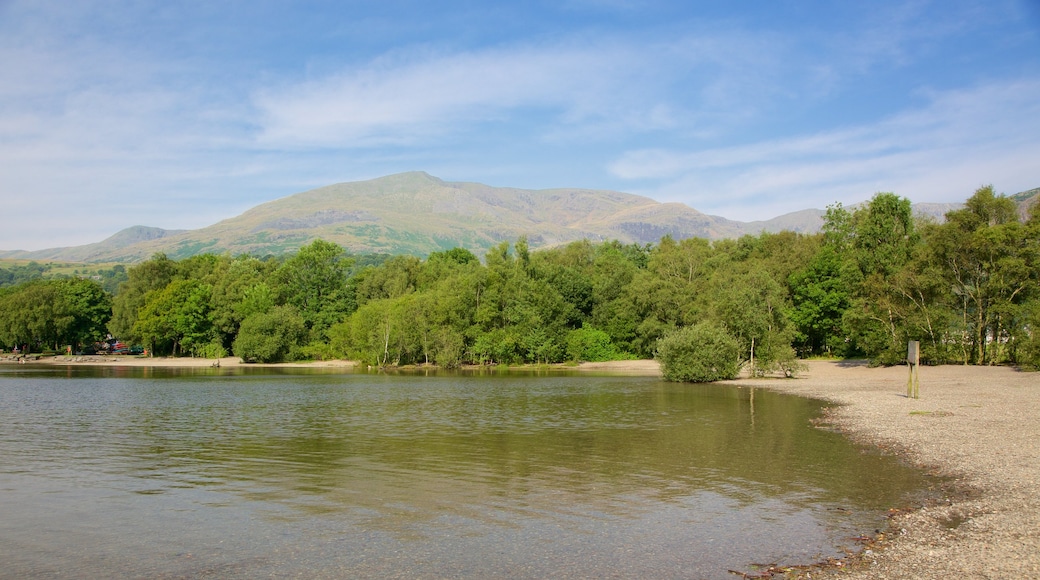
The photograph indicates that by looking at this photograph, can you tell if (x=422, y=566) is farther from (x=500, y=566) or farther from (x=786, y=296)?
(x=786, y=296)

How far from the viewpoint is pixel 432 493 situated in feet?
62.1

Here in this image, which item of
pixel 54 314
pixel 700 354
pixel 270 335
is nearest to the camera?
pixel 700 354

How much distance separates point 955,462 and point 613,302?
2999 inches

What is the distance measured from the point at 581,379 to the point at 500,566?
57.4 metres

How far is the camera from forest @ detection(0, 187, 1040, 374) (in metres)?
59.4

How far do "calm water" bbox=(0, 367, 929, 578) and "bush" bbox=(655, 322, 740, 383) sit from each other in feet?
74.8

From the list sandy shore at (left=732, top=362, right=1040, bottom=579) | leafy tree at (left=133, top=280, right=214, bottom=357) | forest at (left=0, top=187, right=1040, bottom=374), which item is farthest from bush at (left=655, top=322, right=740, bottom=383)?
leafy tree at (left=133, top=280, right=214, bottom=357)

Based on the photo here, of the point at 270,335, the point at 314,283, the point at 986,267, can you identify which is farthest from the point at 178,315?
the point at 986,267

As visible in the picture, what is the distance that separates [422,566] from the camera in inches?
503

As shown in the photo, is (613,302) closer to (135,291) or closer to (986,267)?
(986,267)

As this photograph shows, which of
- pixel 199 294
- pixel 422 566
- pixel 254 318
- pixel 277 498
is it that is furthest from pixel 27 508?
pixel 199 294

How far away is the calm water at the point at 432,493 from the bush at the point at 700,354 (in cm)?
2280

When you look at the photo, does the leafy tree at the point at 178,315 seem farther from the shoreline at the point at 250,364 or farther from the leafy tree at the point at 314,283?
the leafy tree at the point at 314,283

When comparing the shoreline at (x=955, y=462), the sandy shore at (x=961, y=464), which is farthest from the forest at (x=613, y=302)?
the sandy shore at (x=961, y=464)
